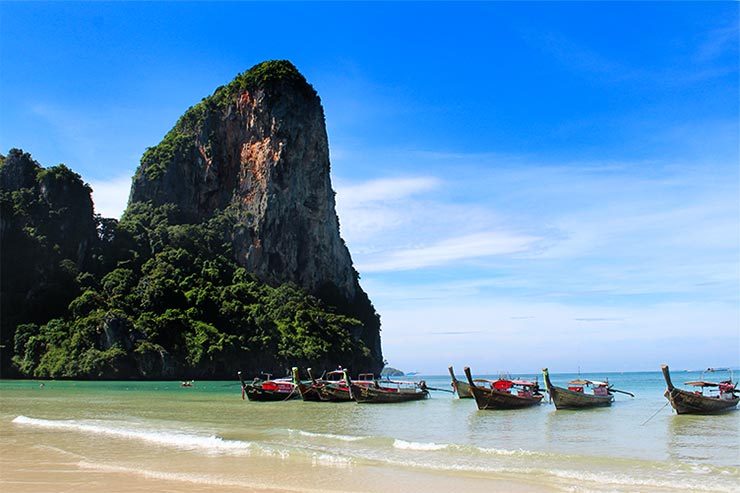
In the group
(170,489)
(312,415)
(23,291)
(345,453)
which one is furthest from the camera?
(23,291)

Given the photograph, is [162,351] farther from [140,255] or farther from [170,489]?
[170,489]

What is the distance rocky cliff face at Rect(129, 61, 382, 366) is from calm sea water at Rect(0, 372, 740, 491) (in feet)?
161

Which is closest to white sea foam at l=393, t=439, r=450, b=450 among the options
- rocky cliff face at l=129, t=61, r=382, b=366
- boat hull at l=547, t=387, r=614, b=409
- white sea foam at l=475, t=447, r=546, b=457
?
white sea foam at l=475, t=447, r=546, b=457

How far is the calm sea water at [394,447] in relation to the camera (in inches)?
407

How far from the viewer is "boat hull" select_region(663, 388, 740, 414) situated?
21656mm

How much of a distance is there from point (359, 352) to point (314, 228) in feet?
53.3

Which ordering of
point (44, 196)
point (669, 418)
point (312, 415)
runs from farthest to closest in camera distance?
point (44, 196), point (312, 415), point (669, 418)

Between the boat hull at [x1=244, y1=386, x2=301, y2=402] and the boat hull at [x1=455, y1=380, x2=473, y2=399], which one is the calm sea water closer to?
the boat hull at [x1=244, y1=386, x2=301, y2=402]

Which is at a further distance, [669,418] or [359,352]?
[359,352]

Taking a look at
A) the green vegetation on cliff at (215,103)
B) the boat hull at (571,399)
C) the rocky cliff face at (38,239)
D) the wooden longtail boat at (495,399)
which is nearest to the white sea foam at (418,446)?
the wooden longtail boat at (495,399)

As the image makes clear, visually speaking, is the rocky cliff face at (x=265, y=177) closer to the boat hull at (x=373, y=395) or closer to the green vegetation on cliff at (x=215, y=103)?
the green vegetation on cliff at (x=215, y=103)

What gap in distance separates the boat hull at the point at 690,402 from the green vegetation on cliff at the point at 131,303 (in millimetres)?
41766

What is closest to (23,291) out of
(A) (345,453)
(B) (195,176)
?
(B) (195,176)

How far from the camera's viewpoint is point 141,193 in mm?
74625
